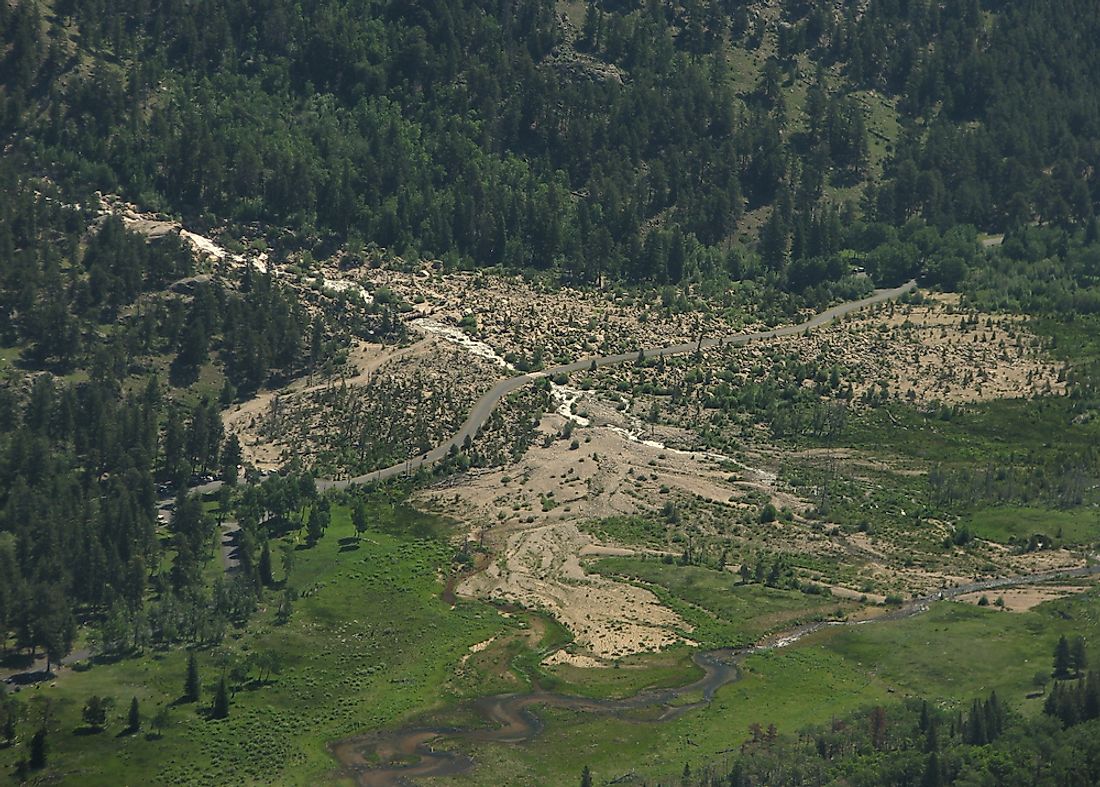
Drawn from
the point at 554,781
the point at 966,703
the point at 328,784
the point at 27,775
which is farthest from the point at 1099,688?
the point at 27,775

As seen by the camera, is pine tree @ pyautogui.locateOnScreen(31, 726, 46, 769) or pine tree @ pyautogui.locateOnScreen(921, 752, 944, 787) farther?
pine tree @ pyautogui.locateOnScreen(31, 726, 46, 769)

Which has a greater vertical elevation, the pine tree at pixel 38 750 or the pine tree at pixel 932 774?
the pine tree at pixel 932 774

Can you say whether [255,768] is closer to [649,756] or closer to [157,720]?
[157,720]

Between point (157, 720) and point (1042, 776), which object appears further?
point (157, 720)

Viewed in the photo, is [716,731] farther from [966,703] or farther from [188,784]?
[188,784]

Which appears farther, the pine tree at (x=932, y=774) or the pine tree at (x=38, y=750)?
the pine tree at (x=38, y=750)

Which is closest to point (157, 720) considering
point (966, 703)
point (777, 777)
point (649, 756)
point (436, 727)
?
point (436, 727)

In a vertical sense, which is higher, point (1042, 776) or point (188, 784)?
point (1042, 776)

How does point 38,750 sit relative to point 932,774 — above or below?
below

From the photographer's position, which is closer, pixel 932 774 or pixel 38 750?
pixel 932 774

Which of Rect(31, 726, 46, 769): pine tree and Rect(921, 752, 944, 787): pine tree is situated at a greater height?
Rect(921, 752, 944, 787): pine tree
